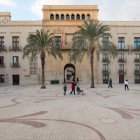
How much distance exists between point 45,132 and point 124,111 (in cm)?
627

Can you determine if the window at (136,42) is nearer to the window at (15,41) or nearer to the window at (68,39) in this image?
the window at (68,39)

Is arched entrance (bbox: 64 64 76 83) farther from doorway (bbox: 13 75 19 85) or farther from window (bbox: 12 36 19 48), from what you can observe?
window (bbox: 12 36 19 48)

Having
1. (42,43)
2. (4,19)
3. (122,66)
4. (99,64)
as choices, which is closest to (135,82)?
(122,66)

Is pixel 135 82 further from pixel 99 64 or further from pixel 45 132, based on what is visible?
pixel 45 132

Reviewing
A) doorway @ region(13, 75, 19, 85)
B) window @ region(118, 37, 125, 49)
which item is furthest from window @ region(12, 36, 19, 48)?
window @ region(118, 37, 125, 49)

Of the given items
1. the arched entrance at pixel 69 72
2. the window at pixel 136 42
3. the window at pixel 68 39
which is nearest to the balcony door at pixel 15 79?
the arched entrance at pixel 69 72

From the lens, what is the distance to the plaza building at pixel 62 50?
48969mm

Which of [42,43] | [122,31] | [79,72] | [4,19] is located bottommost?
[79,72]

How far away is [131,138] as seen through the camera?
8883mm

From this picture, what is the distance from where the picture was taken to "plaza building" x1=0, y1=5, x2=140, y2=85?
48969mm

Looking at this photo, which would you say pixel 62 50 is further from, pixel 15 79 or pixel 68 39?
pixel 15 79

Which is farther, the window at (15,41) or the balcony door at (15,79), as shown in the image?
the window at (15,41)

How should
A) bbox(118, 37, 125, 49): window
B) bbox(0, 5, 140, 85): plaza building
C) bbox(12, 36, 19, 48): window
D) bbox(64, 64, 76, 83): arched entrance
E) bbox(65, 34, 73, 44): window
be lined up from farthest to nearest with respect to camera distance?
bbox(64, 64, 76, 83): arched entrance < bbox(118, 37, 125, 49): window < bbox(65, 34, 73, 44): window < bbox(12, 36, 19, 48): window < bbox(0, 5, 140, 85): plaza building

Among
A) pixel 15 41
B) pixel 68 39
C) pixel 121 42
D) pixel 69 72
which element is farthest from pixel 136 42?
pixel 69 72
